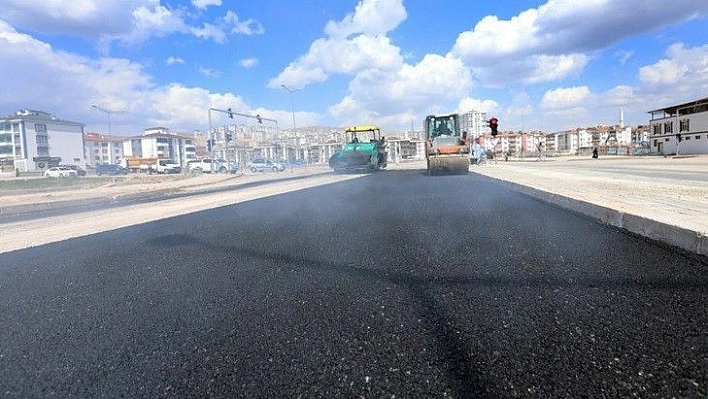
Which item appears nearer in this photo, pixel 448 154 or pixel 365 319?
pixel 365 319

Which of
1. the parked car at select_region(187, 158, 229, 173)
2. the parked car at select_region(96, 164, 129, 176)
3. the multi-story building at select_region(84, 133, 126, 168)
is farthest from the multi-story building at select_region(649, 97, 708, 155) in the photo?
the multi-story building at select_region(84, 133, 126, 168)

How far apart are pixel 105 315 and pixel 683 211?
6.52 meters

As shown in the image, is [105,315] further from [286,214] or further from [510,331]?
[286,214]

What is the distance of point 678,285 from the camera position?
113 inches

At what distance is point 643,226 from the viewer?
4.66 m

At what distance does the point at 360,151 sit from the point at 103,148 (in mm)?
112851

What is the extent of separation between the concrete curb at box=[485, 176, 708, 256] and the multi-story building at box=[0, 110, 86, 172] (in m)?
83.7

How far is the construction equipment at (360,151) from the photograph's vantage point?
2419 centimetres

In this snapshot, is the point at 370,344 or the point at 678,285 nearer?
the point at 370,344

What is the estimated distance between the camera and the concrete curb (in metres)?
3.76

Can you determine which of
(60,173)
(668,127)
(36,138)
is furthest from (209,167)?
(668,127)

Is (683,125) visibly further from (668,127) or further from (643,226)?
(643,226)

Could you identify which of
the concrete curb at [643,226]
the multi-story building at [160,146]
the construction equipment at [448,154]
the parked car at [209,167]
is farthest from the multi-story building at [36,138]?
the concrete curb at [643,226]

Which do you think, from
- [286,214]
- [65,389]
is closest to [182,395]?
[65,389]
